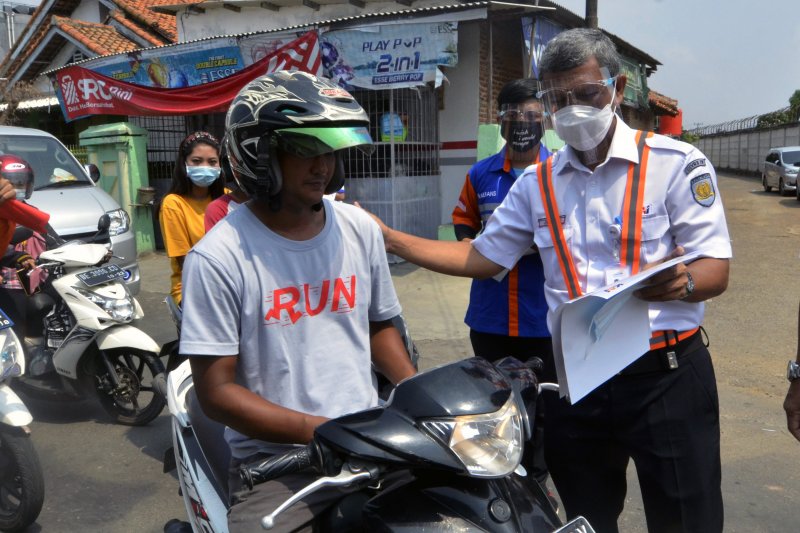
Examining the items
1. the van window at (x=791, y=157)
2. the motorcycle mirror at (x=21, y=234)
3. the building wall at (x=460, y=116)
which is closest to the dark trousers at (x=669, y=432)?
the motorcycle mirror at (x=21, y=234)

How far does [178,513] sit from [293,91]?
104 inches

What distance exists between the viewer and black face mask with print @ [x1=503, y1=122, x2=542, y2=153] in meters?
3.41

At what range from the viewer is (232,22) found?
12477 mm

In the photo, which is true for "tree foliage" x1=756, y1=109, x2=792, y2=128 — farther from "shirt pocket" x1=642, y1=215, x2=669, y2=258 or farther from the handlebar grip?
the handlebar grip

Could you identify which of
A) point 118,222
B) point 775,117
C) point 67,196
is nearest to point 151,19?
point 67,196

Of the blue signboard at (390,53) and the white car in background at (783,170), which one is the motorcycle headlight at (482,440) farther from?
the white car in background at (783,170)

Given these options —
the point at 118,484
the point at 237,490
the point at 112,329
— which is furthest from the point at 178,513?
the point at 237,490

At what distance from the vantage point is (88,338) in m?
4.36

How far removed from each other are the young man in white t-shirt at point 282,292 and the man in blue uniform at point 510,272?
1.26 m

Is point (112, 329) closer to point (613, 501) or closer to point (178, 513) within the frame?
point (178, 513)

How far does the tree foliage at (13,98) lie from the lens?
48.9ft

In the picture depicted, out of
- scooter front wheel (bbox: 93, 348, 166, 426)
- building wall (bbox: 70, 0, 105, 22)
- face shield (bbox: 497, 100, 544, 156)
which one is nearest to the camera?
face shield (bbox: 497, 100, 544, 156)

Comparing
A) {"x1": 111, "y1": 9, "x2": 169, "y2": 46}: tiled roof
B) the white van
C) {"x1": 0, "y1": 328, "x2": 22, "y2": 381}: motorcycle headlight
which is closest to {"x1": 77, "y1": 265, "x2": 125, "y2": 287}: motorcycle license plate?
{"x1": 0, "y1": 328, "x2": 22, "y2": 381}: motorcycle headlight

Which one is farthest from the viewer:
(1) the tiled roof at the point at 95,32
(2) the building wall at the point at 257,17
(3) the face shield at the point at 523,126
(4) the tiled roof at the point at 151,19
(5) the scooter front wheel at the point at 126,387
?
(4) the tiled roof at the point at 151,19
